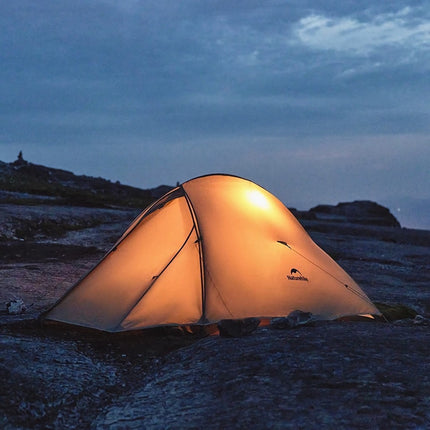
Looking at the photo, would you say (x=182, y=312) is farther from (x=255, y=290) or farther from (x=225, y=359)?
(x=225, y=359)

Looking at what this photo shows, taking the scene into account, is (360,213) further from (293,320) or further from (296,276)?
(293,320)

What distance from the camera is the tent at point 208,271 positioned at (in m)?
7.55

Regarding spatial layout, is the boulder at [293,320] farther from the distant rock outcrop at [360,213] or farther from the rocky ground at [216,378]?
the distant rock outcrop at [360,213]

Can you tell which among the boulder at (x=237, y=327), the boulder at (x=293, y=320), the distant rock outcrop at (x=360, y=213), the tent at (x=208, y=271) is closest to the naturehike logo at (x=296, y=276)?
the tent at (x=208, y=271)

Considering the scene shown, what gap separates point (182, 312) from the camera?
7.51 meters

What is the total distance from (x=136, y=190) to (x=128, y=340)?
59.7 meters

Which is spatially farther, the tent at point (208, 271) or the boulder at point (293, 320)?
the tent at point (208, 271)

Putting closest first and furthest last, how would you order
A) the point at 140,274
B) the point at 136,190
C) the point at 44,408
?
the point at 44,408
the point at 140,274
the point at 136,190

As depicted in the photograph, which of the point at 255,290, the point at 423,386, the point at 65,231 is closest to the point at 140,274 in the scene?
the point at 255,290

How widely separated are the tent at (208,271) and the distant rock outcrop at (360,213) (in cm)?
3868

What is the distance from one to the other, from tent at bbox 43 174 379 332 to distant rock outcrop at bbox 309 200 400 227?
38684 mm

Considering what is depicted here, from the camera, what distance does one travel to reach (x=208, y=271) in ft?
25.2

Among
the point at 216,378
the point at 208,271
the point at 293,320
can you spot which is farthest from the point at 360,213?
the point at 216,378

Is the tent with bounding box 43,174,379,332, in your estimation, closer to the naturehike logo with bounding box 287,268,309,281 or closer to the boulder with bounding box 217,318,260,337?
the naturehike logo with bounding box 287,268,309,281
